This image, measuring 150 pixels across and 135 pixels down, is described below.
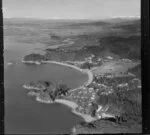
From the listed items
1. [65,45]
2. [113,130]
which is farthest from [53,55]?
[113,130]

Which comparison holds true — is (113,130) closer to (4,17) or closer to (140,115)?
(140,115)

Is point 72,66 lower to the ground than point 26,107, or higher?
higher

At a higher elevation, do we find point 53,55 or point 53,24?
point 53,24

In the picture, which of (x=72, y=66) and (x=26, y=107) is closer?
(x=26, y=107)

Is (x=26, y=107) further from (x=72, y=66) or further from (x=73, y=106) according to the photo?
(x=72, y=66)

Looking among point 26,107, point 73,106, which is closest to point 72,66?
point 73,106
